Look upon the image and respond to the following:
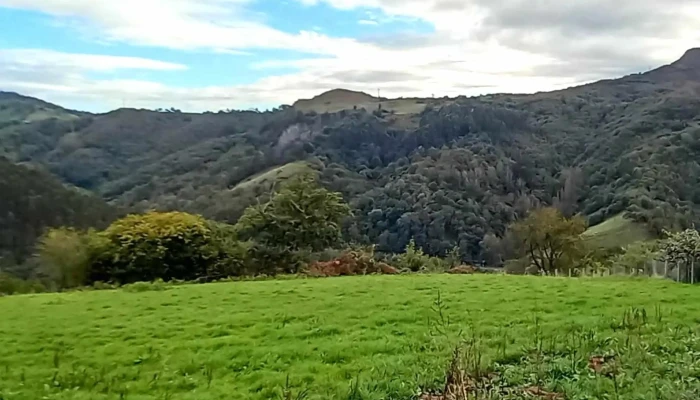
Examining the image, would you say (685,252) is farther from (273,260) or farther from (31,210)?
(31,210)

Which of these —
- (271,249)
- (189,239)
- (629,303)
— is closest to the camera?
(629,303)

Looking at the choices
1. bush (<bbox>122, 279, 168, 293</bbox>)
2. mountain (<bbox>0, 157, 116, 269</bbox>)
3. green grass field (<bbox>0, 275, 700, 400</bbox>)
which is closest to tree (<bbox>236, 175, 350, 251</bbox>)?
bush (<bbox>122, 279, 168, 293</bbox>)

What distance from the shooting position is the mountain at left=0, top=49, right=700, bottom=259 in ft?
205

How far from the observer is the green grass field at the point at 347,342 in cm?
667

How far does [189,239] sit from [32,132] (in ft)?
378

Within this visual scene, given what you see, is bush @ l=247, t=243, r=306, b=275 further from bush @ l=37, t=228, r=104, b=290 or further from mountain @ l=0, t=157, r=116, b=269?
mountain @ l=0, t=157, r=116, b=269

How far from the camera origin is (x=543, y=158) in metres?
85.3

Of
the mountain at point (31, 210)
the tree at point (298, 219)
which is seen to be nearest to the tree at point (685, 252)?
the tree at point (298, 219)

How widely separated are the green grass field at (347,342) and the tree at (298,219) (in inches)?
381

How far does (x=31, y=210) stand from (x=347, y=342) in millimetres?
39664

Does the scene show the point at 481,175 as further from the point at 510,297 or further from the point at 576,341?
the point at 576,341

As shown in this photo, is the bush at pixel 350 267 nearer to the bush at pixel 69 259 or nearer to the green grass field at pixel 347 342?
the green grass field at pixel 347 342

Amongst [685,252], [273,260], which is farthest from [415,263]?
[685,252]

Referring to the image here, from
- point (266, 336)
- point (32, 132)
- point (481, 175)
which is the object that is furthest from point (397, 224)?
point (32, 132)
